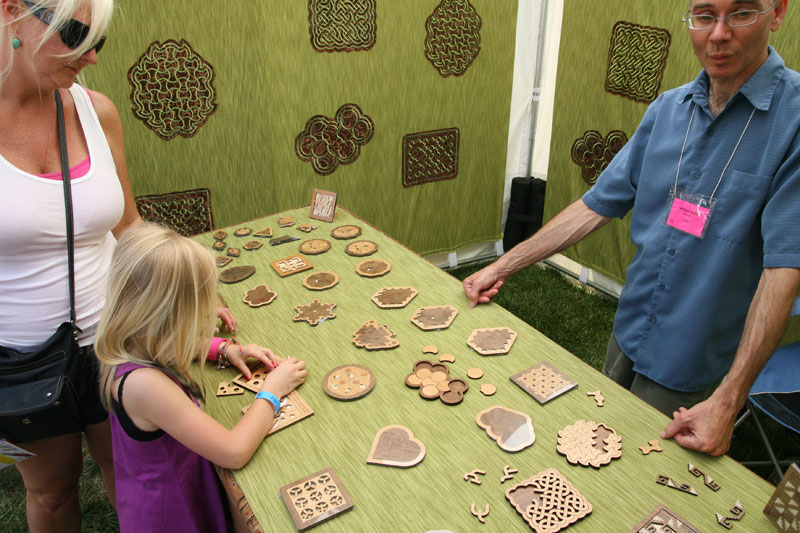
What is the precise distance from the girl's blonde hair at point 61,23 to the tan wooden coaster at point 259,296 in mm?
869

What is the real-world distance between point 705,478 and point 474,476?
0.49 meters

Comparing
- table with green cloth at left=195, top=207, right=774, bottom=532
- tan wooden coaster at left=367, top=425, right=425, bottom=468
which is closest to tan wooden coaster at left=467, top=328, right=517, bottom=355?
table with green cloth at left=195, top=207, right=774, bottom=532

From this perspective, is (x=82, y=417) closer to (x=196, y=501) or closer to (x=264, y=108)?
(x=196, y=501)

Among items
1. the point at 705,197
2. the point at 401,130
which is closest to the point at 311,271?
the point at 705,197

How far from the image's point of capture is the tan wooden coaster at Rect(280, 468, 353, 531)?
1.09 meters

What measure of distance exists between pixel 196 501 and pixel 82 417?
383 millimetres

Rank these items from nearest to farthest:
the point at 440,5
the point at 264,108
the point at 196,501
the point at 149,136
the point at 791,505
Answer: the point at 791,505 → the point at 196,501 → the point at 149,136 → the point at 264,108 → the point at 440,5

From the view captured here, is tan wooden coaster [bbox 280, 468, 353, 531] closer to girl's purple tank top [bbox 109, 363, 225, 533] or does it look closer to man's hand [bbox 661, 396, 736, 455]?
girl's purple tank top [bbox 109, 363, 225, 533]

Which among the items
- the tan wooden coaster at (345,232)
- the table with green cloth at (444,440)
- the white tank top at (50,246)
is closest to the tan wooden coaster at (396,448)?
the table with green cloth at (444,440)

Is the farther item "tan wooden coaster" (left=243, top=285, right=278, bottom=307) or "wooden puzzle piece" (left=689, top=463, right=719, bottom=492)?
"tan wooden coaster" (left=243, top=285, right=278, bottom=307)

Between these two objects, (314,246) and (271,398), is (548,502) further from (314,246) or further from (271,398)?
(314,246)

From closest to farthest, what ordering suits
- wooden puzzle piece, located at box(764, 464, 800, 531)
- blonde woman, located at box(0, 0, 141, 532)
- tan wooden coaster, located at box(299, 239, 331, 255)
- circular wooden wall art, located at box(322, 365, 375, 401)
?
wooden puzzle piece, located at box(764, 464, 800, 531) < blonde woman, located at box(0, 0, 141, 532) < circular wooden wall art, located at box(322, 365, 375, 401) < tan wooden coaster, located at box(299, 239, 331, 255)

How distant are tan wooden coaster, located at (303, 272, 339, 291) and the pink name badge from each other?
43.9 inches

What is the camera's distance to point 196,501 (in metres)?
1.38
